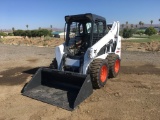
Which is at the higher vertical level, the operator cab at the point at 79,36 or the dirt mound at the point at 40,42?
the operator cab at the point at 79,36

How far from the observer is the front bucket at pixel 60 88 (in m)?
5.86

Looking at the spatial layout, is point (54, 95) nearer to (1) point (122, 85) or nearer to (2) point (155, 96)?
(1) point (122, 85)

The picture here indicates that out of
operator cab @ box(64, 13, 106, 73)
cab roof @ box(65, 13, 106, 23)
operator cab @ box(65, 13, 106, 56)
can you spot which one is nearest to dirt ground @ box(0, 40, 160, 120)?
operator cab @ box(64, 13, 106, 73)

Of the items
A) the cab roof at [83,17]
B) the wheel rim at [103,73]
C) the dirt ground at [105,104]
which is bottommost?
the dirt ground at [105,104]

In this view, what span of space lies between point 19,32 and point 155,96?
281 feet

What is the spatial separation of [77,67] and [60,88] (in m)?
0.94

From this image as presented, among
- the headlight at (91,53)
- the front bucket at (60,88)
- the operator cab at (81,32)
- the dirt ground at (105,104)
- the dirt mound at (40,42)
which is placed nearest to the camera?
the dirt ground at (105,104)

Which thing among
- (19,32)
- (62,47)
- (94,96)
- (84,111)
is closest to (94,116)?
(84,111)

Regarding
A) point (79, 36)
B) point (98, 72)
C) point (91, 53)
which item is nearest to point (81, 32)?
point (79, 36)

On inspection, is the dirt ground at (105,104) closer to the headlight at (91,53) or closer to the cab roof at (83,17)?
the headlight at (91,53)

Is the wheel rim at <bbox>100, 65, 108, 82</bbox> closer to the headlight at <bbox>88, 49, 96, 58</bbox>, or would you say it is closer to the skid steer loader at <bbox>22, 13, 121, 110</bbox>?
the skid steer loader at <bbox>22, 13, 121, 110</bbox>

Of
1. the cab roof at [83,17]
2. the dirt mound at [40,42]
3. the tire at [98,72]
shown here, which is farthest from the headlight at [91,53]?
the dirt mound at [40,42]

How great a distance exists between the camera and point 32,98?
6375 millimetres

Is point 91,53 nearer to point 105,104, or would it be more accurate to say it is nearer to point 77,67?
point 77,67
